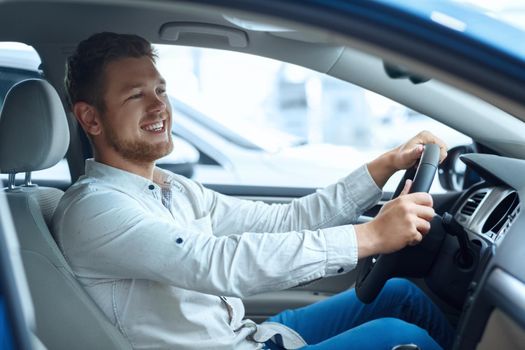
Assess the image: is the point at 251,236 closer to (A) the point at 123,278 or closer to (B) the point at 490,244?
(A) the point at 123,278

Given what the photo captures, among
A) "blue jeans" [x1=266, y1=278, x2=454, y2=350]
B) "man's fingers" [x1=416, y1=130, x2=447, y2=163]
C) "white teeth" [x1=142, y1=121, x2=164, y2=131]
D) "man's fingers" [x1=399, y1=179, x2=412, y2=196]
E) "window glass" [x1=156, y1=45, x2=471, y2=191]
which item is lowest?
"window glass" [x1=156, y1=45, x2=471, y2=191]

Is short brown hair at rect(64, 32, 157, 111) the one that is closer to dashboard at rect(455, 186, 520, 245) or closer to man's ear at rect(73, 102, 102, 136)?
man's ear at rect(73, 102, 102, 136)

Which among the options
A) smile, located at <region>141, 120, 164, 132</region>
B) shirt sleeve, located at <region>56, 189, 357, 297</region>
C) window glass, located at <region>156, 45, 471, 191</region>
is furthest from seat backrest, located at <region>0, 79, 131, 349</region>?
window glass, located at <region>156, 45, 471, 191</region>

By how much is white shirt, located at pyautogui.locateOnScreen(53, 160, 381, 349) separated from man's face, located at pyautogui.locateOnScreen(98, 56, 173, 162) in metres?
0.07

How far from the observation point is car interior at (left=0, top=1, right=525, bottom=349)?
171 centimetres

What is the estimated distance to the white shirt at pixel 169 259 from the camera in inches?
63.9

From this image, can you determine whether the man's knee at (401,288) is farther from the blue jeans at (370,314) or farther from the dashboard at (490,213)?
the dashboard at (490,213)

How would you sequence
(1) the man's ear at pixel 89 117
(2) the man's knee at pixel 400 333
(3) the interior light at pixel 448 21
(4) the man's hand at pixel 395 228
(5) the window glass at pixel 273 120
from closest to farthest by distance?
1. (3) the interior light at pixel 448 21
2. (4) the man's hand at pixel 395 228
3. (2) the man's knee at pixel 400 333
4. (1) the man's ear at pixel 89 117
5. (5) the window glass at pixel 273 120

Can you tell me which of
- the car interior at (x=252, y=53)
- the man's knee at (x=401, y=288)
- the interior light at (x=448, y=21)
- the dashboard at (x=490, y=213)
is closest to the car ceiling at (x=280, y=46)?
the car interior at (x=252, y=53)

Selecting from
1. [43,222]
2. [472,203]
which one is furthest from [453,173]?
[43,222]

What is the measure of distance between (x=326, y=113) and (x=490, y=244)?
328 inches

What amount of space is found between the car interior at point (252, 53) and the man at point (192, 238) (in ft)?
0.23

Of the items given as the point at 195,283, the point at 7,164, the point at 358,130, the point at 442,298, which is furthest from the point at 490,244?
the point at 358,130

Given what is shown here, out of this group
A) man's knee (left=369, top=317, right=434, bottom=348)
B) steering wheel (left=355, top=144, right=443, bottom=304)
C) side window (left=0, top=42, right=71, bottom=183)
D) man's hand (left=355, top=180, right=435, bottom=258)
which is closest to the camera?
man's hand (left=355, top=180, right=435, bottom=258)
